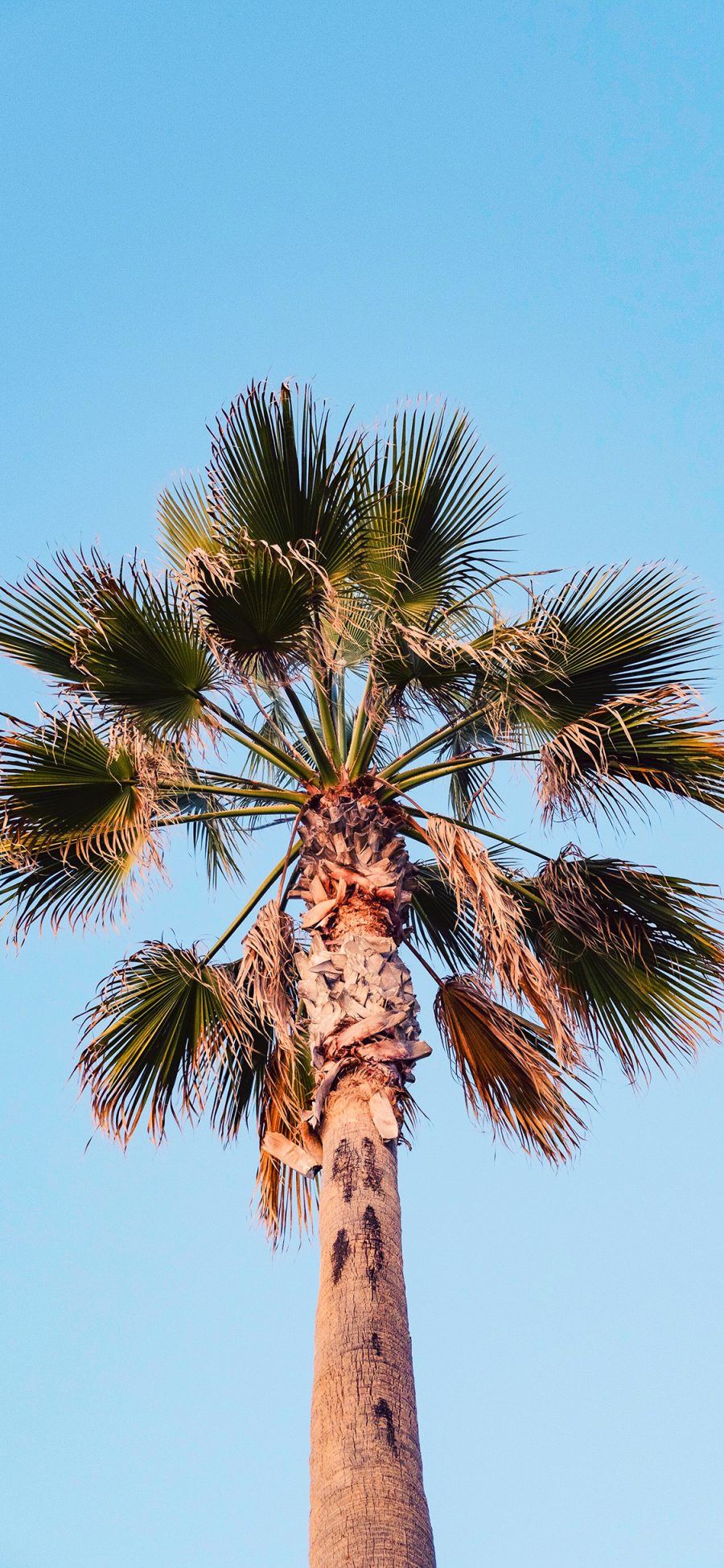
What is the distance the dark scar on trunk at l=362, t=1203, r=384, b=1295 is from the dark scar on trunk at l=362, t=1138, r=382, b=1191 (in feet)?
0.31

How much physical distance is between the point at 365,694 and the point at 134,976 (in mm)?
1870

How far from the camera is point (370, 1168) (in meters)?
5.43

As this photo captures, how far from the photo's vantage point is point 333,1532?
4.31 m

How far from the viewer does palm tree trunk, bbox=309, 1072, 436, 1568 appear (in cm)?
429

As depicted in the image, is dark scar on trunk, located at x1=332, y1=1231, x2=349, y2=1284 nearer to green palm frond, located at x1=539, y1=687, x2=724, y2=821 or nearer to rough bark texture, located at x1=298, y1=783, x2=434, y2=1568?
rough bark texture, located at x1=298, y1=783, x2=434, y2=1568

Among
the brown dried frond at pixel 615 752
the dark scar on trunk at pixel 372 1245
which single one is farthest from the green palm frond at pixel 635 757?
the dark scar on trunk at pixel 372 1245

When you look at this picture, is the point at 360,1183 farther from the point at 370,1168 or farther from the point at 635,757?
the point at 635,757

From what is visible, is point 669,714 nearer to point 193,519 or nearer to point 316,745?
point 316,745

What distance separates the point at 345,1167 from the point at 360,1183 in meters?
0.10

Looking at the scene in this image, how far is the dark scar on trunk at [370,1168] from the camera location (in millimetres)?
5387

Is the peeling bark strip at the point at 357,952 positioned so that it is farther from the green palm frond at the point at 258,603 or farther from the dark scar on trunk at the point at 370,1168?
the green palm frond at the point at 258,603

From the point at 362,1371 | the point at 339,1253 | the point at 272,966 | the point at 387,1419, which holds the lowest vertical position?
the point at 387,1419

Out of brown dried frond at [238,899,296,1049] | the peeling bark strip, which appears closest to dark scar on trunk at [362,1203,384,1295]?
the peeling bark strip

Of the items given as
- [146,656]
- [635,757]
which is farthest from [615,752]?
[146,656]
